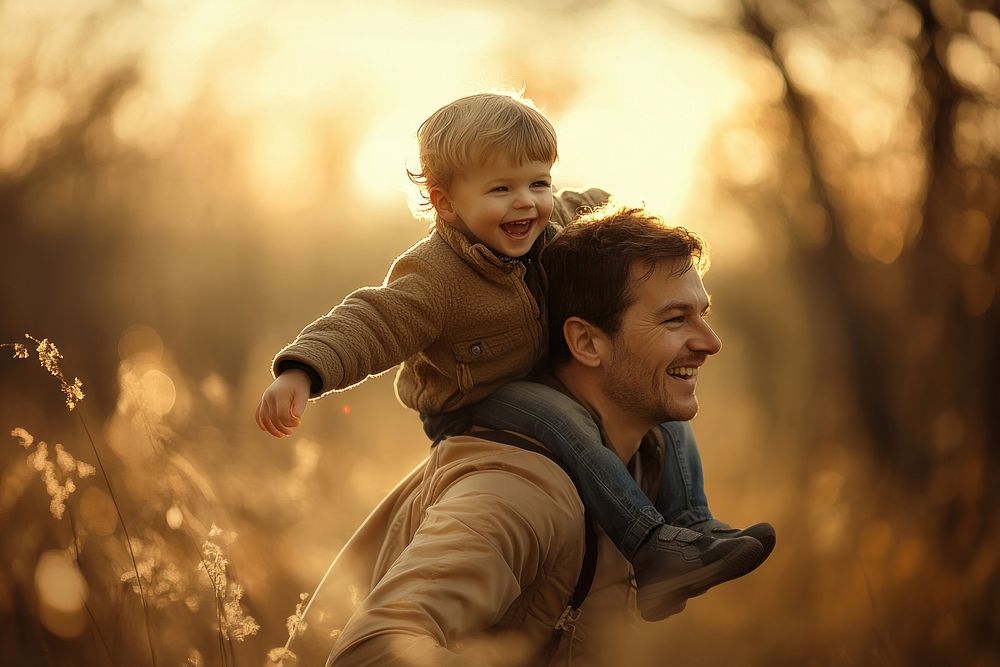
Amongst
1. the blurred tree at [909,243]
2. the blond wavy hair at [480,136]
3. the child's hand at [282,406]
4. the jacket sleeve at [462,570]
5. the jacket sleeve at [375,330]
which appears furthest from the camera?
the blurred tree at [909,243]

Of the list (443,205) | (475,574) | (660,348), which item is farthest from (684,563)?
(443,205)

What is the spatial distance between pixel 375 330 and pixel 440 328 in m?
0.21

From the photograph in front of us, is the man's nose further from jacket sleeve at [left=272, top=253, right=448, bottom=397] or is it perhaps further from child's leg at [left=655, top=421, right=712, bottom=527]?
jacket sleeve at [left=272, top=253, right=448, bottom=397]

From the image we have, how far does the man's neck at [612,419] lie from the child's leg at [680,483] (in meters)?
0.13

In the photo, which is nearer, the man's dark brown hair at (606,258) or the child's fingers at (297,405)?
the child's fingers at (297,405)

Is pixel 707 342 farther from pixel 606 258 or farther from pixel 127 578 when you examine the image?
pixel 127 578

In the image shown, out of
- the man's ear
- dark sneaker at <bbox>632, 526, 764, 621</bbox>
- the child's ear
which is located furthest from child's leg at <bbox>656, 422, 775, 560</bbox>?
the child's ear

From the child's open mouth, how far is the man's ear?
36 cm

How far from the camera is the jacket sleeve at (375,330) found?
3.03m

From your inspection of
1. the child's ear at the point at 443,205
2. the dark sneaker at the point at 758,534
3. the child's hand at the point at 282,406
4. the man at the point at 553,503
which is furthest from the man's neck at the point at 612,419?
the child's hand at the point at 282,406

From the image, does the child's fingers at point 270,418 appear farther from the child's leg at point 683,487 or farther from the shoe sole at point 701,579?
the child's leg at point 683,487

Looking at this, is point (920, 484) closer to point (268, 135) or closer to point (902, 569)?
point (902, 569)

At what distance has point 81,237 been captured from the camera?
253 inches

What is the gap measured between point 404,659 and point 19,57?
3996mm
